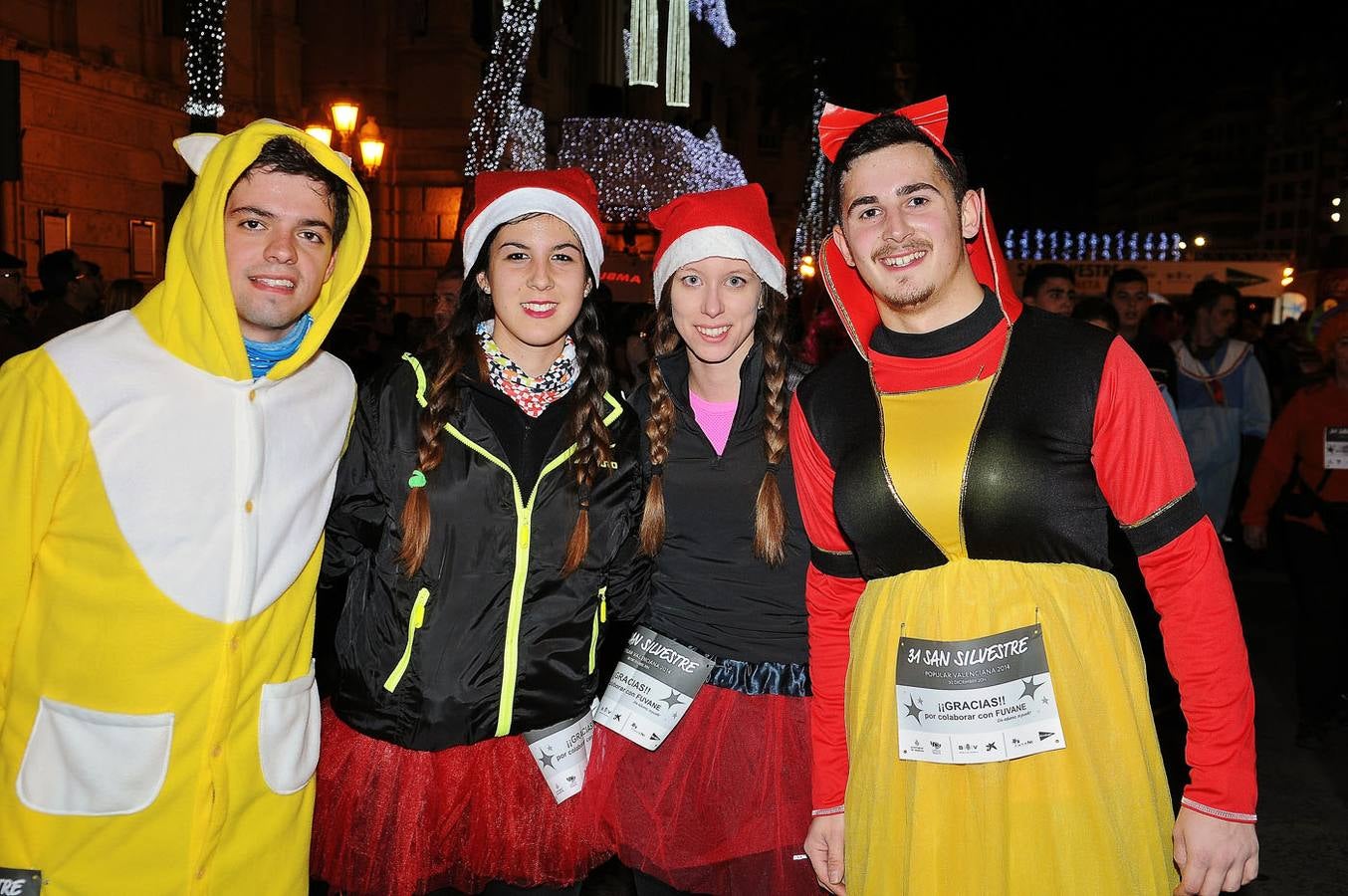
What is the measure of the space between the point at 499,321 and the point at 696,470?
728mm

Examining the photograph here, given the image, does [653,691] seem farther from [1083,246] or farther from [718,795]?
[1083,246]

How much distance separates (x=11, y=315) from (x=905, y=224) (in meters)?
6.95

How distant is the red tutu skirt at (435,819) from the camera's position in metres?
3.05

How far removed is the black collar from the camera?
2643 mm

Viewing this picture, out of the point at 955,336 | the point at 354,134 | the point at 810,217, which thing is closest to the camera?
the point at 955,336

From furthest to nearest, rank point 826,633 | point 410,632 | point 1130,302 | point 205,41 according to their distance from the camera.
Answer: point 205,41
point 1130,302
point 410,632
point 826,633

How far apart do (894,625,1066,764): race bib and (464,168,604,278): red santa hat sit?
168 cm

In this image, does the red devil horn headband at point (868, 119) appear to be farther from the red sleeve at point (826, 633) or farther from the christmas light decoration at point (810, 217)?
the christmas light decoration at point (810, 217)

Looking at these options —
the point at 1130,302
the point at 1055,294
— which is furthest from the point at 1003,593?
the point at 1130,302

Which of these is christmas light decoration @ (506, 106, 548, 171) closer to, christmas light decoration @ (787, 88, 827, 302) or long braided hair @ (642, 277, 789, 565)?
christmas light decoration @ (787, 88, 827, 302)

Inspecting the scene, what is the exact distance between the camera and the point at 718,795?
129 inches

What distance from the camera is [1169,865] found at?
2.45 m

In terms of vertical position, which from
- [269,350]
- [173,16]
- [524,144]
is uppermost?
[173,16]

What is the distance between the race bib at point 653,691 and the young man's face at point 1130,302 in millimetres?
5404
